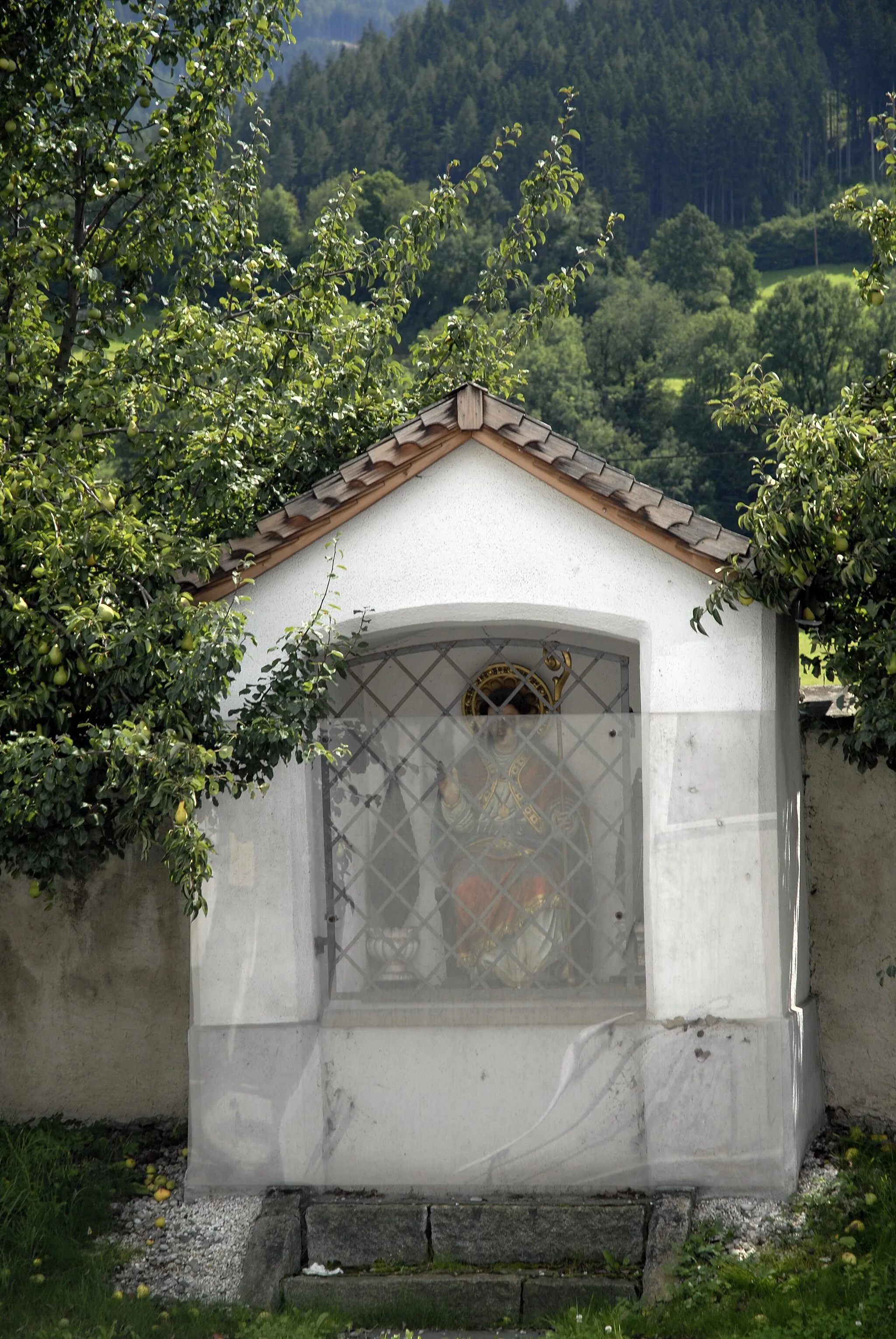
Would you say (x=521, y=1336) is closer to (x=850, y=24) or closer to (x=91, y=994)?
(x=91, y=994)

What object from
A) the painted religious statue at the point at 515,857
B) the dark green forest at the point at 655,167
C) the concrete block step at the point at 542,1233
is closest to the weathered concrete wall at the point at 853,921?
the painted religious statue at the point at 515,857

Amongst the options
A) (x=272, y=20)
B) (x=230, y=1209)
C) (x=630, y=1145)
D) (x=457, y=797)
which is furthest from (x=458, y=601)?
(x=272, y=20)

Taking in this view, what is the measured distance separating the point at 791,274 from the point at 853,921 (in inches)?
2478

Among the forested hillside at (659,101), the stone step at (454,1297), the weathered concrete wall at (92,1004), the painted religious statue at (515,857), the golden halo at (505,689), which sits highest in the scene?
the forested hillside at (659,101)

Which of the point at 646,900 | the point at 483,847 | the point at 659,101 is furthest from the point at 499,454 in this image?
the point at 659,101

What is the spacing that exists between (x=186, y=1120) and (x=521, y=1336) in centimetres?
256

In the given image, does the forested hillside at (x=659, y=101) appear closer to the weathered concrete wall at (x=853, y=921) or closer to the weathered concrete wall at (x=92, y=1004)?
the weathered concrete wall at (x=92, y=1004)

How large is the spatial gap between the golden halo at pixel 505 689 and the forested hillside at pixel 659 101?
2581 inches

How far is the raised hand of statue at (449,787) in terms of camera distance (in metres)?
7.08

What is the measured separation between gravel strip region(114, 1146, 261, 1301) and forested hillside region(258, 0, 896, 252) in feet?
220

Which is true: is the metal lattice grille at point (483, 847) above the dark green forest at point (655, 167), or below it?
below

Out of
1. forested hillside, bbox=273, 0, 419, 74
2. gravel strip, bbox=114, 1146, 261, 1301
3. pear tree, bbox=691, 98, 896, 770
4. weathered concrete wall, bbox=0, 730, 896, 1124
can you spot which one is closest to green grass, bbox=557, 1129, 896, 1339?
gravel strip, bbox=114, 1146, 261, 1301

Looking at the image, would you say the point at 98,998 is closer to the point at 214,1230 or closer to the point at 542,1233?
the point at 214,1230

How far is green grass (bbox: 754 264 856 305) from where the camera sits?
58688 millimetres
